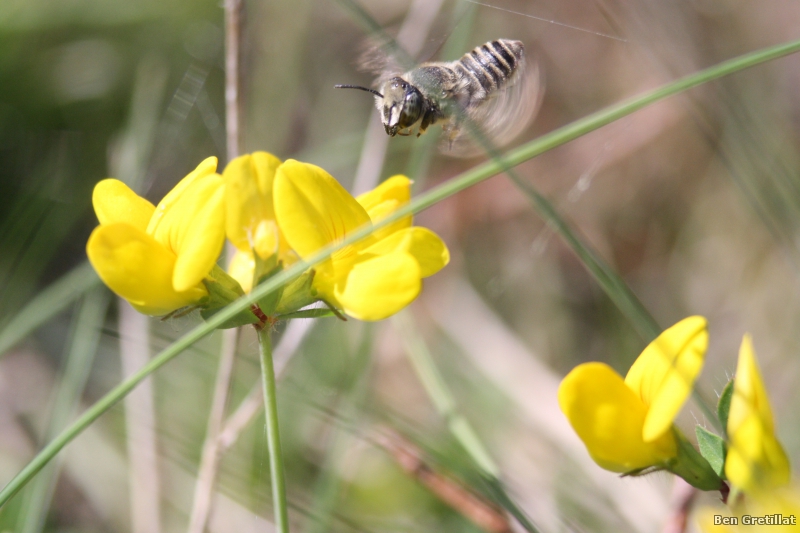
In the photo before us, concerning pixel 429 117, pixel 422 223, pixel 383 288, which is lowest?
pixel 383 288

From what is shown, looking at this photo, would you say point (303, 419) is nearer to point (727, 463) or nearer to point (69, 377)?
point (69, 377)

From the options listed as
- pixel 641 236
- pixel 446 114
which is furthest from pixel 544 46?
pixel 446 114

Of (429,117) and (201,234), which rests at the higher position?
(429,117)

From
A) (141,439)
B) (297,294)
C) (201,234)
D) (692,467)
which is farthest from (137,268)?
(141,439)

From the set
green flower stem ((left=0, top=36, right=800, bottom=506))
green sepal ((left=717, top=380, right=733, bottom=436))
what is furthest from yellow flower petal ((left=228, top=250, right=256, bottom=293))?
green sepal ((left=717, top=380, right=733, bottom=436))

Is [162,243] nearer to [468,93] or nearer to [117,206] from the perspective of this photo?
[117,206]
